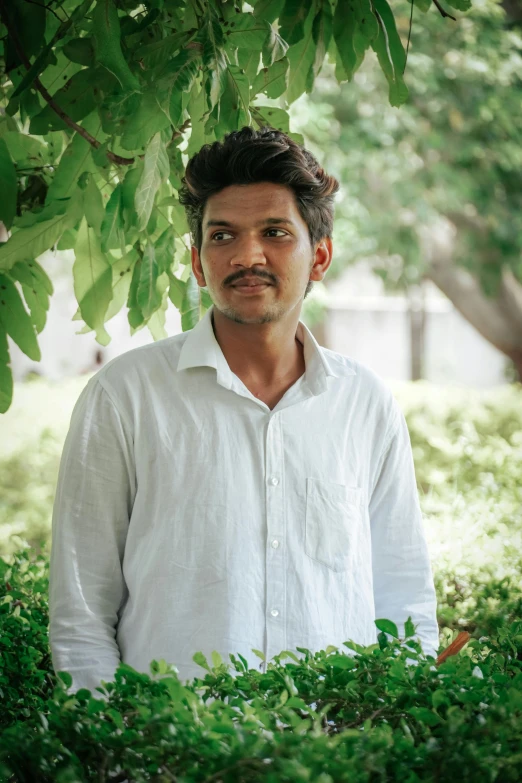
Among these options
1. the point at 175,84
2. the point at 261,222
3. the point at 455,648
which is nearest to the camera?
the point at 455,648

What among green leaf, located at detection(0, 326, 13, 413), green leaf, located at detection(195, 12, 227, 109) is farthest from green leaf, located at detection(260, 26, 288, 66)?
green leaf, located at detection(0, 326, 13, 413)

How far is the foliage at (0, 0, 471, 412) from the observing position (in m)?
2.12

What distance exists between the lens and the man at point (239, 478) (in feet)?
7.26

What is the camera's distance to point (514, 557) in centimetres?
363

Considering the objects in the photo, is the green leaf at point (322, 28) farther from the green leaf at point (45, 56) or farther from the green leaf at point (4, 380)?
the green leaf at point (4, 380)

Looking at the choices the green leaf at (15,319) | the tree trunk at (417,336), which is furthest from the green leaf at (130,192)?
the tree trunk at (417,336)

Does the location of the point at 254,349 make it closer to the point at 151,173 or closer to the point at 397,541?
the point at 151,173

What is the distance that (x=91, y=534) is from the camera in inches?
88.1

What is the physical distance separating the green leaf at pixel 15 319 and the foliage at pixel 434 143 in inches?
251

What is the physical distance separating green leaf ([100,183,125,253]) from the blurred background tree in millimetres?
6471

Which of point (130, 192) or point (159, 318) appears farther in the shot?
point (159, 318)

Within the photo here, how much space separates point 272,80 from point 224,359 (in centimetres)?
77

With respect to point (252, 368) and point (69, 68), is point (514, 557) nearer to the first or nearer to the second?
point (252, 368)

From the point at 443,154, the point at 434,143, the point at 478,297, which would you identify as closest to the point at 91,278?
the point at 434,143
